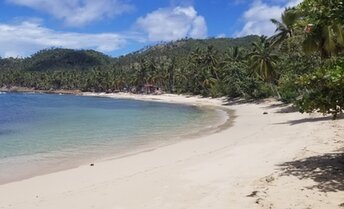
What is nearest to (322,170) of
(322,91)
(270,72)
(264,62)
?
(322,91)

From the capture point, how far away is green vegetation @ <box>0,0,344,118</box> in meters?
11.6

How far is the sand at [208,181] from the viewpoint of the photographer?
10.7 meters

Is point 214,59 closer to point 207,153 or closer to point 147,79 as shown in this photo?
point 147,79

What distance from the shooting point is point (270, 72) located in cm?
5788

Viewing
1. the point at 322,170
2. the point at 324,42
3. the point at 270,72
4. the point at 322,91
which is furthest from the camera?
the point at 270,72

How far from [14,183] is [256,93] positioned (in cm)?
4852

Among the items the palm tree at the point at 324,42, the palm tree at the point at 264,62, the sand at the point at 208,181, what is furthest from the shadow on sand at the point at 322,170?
the palm tree at the point at 264,62

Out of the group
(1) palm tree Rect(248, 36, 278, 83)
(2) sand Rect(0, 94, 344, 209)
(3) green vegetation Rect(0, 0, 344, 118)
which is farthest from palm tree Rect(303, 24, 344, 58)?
(1) palm tree Rect(248, 36, 278, 83)

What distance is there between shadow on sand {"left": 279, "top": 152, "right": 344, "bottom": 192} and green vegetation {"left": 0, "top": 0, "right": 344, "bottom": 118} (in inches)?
69.5

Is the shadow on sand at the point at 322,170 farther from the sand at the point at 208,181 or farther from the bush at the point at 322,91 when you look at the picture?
the bush at the point at 322,91

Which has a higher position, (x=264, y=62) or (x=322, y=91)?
(x=264, y=62)

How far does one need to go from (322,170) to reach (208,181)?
11.3ft

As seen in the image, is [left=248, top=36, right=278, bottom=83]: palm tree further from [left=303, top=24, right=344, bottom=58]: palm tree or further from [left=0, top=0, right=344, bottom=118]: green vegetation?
[left=303, top=24, right=344, bottom=58]: palm tree

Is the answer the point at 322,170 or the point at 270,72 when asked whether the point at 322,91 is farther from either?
the point at 270,72
